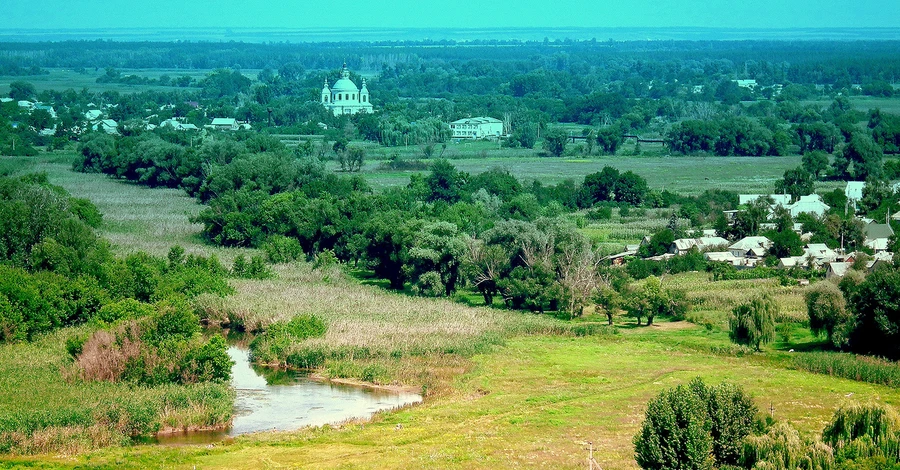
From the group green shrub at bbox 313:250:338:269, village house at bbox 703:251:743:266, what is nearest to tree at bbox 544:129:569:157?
village house at bbox 703:251:743:266

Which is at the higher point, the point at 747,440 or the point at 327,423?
the point at 747,440

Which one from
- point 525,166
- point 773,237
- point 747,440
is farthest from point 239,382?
point 525,166

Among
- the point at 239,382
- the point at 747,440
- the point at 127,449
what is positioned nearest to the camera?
the point at 747,440

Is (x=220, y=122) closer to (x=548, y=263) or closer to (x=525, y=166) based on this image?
(x=525, y=166)

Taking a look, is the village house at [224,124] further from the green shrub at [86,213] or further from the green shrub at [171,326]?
the green shrub at [171,326]

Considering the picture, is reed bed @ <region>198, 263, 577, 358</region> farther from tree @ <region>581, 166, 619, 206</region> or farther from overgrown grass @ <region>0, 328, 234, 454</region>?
tree @ <region>581, 166, 619, 206</region>

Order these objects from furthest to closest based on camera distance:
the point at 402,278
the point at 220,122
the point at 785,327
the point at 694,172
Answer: the point at 220,122, the point at 694,172, the point at 402,278, the point at 785,327

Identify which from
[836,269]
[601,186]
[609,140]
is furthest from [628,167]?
[836,269]
